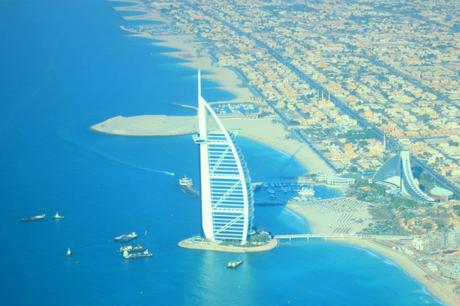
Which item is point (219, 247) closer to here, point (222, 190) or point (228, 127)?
point (222, 190)

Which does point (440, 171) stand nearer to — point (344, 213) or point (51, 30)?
point (344, 213)

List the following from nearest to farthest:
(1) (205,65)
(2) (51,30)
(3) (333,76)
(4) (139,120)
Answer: (4) (139,120), (3) (333,76), (1) (205,65), (2) (51,30)

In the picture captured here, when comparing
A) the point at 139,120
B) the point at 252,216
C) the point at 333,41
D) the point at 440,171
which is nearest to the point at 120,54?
the point at 333,41

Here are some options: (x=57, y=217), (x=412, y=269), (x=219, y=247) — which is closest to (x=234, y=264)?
(x=219, y=247)

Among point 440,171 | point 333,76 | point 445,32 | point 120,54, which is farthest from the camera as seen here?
point 445,32

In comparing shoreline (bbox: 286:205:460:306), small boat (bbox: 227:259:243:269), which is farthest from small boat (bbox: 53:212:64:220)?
shoreline (bbox: 286:205:460:306)

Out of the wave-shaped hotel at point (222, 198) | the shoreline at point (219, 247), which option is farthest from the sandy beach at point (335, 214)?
the wave-shaped hotel at point (222, 198)
